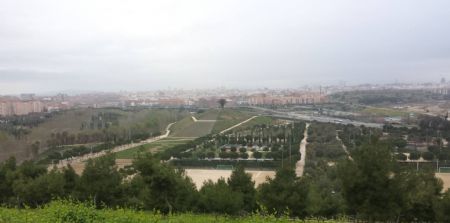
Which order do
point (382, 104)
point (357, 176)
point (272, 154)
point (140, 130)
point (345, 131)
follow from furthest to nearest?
point (382, 104), point (140, 130), point (345, 131), point (272, 154), point (357, 176)

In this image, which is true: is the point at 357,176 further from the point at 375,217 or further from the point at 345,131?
the point at 345,131

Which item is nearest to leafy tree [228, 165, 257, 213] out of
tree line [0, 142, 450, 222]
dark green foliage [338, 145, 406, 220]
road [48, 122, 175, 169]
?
tree line [0, 142, 450, 222]

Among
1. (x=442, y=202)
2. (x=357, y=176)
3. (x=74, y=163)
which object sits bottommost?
(x=74, y=163)

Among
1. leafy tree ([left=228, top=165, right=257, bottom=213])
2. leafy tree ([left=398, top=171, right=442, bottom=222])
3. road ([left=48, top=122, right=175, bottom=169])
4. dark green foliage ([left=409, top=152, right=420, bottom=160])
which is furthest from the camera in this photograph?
road ([left=48, top=122, right=175, bottom=169])

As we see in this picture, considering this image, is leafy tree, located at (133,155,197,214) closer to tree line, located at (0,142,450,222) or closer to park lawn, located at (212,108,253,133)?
tree line, located at (0,142,450,222)

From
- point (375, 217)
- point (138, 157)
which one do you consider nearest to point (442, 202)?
point (375, 217)

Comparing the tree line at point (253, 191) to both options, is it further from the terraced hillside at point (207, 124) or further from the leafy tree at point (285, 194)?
the terraced hillside at point (207, 124)

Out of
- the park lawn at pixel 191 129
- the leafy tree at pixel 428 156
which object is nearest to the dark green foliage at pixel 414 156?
the leafy tree at pixel 428 156

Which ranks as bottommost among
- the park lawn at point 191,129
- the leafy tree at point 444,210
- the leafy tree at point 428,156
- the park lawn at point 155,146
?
the park lawn at point 155,146

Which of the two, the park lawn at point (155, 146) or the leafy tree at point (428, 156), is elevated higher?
the leafy tree at point (428, 156)

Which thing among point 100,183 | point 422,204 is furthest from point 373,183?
point 100,183

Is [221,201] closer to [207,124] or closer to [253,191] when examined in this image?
[253,191]
